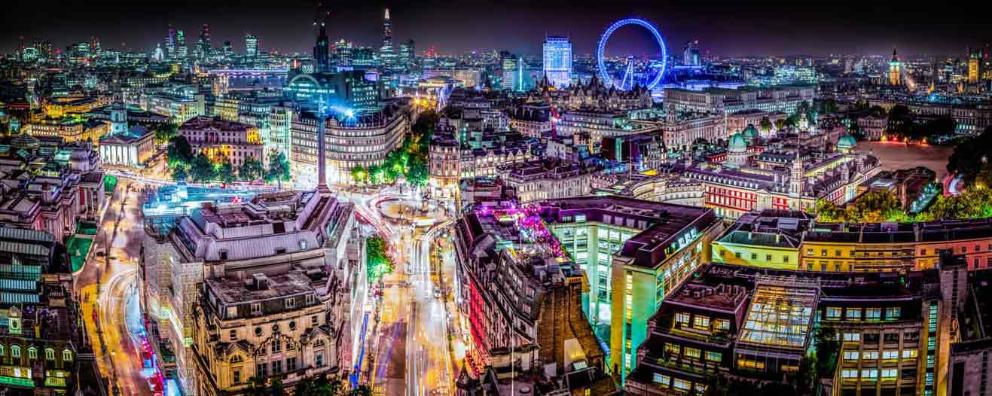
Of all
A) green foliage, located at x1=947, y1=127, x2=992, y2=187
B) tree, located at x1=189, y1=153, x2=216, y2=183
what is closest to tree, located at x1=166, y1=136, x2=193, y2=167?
tree, located at x1=189, y1=153, x2=216, y2=183

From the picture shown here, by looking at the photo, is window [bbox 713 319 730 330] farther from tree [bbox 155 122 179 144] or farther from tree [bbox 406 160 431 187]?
tree [bbox 155 122 179 144]

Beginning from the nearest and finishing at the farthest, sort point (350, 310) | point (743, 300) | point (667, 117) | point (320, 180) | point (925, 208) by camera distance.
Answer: point (743, 300) → point (350, 310) → point (925, 208) → point (320, 180) → point (667, 117)

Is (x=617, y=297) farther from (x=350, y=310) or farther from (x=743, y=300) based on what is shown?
(x=350, y=310)

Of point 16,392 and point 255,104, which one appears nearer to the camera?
point 16,392

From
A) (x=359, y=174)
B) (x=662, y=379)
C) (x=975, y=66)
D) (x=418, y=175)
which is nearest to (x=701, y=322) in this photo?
(x=662, y=379)

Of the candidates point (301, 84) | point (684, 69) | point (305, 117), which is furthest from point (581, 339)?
point (684, 69)

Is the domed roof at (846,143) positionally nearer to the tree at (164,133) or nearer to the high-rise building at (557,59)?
the tree at (164,133)
